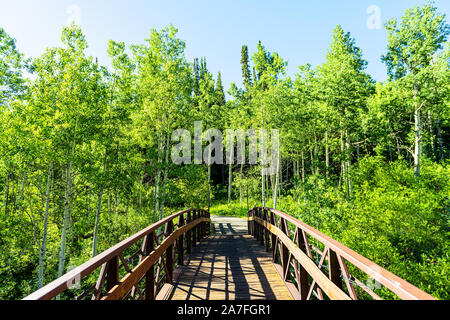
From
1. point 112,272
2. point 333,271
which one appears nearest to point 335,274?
point 333,271

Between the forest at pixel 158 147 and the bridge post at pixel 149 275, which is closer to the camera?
the bridge post at pixel 149 275

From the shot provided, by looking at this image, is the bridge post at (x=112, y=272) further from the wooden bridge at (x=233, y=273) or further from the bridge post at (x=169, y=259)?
the bridge post at (x=169, y=259)

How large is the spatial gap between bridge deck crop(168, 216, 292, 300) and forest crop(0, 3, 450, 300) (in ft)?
24.8

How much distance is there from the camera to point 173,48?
16.2 metres

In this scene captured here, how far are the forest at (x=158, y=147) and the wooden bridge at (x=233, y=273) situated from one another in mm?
7599

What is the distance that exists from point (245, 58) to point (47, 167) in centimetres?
4322

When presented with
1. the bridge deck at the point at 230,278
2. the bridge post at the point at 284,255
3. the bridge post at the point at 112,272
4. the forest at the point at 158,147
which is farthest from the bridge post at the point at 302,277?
the forest at the point at 158,147

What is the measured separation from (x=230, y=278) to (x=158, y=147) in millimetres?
11732

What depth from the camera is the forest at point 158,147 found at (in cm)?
1130

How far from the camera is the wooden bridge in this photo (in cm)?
212

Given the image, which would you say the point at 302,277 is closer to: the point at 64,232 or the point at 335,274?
the point at 335,274

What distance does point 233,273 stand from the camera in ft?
19.5

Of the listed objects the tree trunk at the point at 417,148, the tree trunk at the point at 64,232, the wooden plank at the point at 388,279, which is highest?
the tree trunk at the point at 417,148
